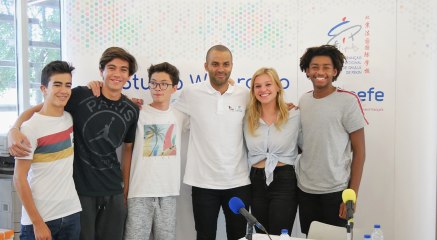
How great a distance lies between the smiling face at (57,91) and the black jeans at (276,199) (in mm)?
1426

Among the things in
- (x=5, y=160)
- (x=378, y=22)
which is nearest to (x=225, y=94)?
(x=378, y=22)

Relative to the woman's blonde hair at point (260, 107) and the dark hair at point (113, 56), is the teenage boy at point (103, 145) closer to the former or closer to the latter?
the dark hair at point (113, 56)

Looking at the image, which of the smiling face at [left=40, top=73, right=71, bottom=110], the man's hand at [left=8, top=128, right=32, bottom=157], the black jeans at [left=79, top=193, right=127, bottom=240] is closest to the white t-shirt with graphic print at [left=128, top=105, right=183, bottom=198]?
the black jeans at [left=79, top=193, right=127, bottom=240]

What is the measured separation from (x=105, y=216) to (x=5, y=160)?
4.47ft

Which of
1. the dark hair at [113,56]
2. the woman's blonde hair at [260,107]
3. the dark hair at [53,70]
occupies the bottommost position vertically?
the woman's blonde hair at [260,107]

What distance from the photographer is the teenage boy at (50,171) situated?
2719 millimetres

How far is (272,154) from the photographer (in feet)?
10.4

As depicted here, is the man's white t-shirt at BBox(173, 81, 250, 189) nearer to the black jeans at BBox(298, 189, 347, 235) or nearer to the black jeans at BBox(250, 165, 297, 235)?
the black jeans at BBox(250, 165, 297, 235)

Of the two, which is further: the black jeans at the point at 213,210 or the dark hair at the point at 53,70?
the black jeans at the point at 213,210

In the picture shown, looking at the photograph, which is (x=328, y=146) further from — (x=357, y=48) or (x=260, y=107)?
(x=357, y=48)

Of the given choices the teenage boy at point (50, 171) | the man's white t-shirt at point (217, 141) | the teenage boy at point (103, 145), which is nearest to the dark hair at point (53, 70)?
the teenage boy at point (50, 171)

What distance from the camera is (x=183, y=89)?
11.8 feet

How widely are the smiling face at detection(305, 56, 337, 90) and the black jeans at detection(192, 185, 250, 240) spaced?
938 millimetres

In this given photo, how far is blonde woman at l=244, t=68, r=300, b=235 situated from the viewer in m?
3.14
